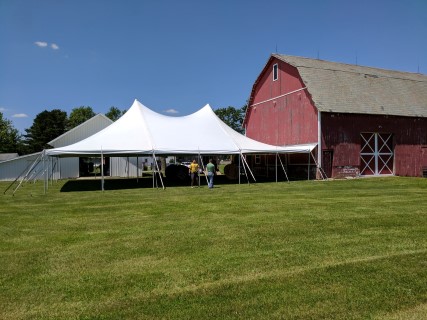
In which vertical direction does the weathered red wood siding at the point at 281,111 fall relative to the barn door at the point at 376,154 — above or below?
above

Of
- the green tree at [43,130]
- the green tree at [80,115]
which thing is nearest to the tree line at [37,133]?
the green tree at [43,130]

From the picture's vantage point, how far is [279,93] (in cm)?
2408

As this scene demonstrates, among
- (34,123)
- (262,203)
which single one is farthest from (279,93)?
(34,123)

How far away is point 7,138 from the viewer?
62281 millimetres

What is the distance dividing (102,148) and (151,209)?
7020 millimetres

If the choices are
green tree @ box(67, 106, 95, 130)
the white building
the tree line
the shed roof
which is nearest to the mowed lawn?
the white building

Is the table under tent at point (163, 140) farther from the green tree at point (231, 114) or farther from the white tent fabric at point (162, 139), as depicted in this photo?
the green tree at point (231, 114)

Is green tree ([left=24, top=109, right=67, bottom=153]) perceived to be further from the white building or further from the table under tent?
the table under tent

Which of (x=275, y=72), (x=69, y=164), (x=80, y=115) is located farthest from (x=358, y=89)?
(x=80, y=115)

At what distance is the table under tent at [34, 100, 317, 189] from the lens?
52.3 ft

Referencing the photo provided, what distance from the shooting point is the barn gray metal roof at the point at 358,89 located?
829 inches

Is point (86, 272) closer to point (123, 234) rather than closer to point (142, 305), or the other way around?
point (142, 305)

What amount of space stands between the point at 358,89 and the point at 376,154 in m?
4.06

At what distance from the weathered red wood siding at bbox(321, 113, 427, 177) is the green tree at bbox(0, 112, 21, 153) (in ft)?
182
